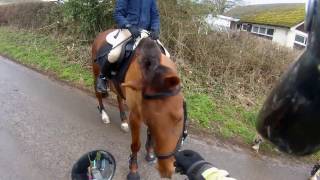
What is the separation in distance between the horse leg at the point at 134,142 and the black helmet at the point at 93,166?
3.70ft

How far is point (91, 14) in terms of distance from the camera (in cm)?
1051

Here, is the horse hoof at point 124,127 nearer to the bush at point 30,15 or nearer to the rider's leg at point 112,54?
the rider's leg at point 112,54

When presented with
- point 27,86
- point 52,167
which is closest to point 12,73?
point 27,86

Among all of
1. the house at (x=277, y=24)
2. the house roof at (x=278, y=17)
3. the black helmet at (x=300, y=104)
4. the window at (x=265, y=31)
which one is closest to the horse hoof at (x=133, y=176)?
the black helmet at (x=300, y=104)

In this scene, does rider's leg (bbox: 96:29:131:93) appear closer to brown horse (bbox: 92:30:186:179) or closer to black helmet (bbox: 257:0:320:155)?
brown horse (bbox: 92:30:186:179)

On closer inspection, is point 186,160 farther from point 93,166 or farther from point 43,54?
point 43,54

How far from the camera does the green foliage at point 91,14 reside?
33.8 ft

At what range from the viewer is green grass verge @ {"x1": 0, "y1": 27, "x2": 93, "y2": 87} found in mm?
9062

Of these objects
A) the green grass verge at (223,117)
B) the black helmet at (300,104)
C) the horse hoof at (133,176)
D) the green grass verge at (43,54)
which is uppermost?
the black helmet at (300,104)

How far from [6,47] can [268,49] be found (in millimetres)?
8857

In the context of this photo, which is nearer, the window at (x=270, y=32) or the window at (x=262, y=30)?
the window at (x=270, y=32)

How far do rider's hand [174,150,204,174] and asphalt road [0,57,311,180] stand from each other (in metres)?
3.64

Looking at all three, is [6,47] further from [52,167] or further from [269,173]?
[269,173]

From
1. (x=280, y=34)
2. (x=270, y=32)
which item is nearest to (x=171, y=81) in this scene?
(x=280, y=34)
